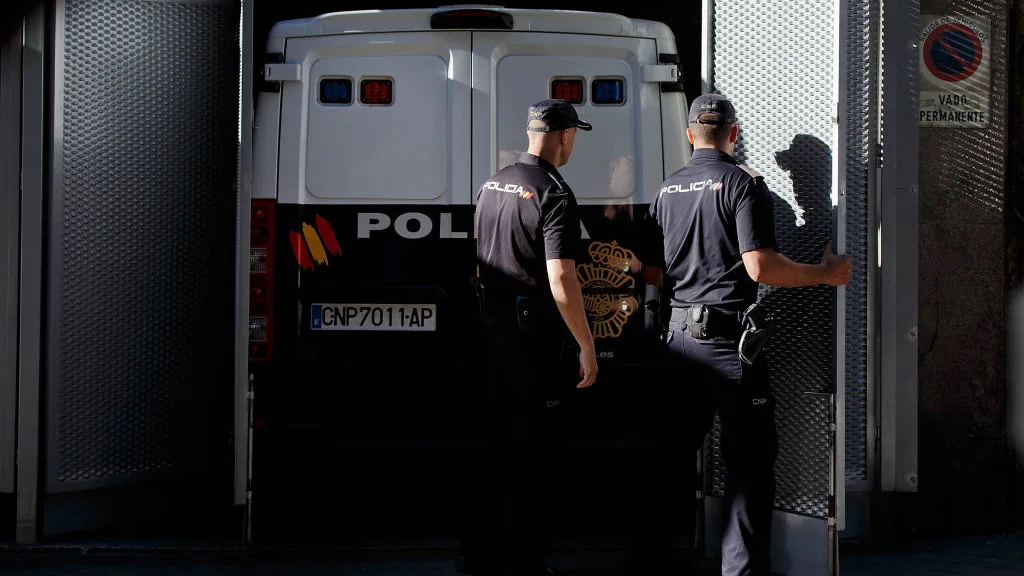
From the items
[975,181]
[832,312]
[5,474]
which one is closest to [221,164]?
[5,474]

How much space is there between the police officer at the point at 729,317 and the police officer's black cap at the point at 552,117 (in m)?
0.48

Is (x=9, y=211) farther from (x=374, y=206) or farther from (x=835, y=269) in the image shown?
(x=835, y=269)

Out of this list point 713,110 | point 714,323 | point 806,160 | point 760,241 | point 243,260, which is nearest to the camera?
point 760,241

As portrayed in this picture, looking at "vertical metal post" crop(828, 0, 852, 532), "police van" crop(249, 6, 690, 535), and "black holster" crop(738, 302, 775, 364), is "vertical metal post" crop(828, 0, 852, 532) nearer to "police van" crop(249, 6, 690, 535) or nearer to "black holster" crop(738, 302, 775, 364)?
"black holster" crop(738, 302, 775, 364)

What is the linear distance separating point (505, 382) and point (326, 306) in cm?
94

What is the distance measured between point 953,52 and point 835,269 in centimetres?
194

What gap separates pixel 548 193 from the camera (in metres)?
4.52

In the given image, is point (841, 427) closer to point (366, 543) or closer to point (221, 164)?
point (366, 543)

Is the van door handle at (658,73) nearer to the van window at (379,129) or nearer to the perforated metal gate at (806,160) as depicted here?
the perforated metal gate at (806,160)

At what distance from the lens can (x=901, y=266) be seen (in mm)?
5441

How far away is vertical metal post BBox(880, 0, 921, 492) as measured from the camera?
5.34 metres

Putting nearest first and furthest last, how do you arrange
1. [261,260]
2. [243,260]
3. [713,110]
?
1. [713,110]
2. [243,260]
3. [261,260]

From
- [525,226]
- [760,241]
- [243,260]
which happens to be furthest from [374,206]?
[760,241]

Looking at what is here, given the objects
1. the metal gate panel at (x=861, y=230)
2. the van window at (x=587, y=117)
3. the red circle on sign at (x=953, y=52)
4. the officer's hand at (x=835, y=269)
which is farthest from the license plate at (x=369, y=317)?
the red circle on sign at (x=953, y=52)
